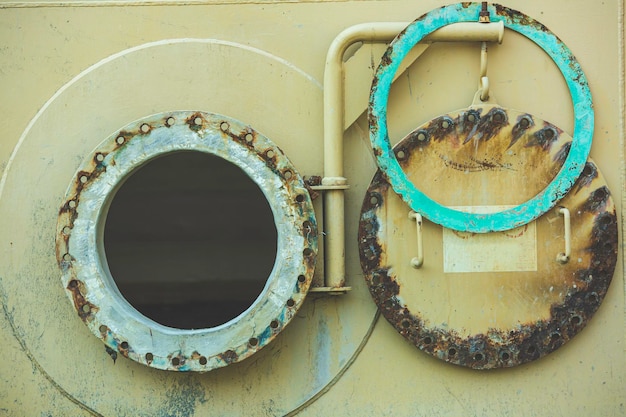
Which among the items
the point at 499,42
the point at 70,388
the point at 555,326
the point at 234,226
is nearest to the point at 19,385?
the point at 70,388

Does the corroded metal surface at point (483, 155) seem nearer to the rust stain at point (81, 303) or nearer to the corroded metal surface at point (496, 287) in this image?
the corroded metal surface at point (496, 287)

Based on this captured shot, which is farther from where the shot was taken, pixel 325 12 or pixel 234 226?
pixel 234 226

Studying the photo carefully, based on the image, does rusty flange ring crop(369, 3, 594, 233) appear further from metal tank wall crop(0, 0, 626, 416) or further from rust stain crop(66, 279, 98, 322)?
rust stain crop(66, 279, 98, 322)

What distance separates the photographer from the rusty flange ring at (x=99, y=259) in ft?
7.41

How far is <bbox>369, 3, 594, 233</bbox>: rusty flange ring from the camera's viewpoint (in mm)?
2309

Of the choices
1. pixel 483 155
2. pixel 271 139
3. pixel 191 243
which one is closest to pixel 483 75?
pixel 483 155

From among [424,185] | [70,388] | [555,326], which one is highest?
[424,185]

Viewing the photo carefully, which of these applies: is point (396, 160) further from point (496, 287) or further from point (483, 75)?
point (496, 287)

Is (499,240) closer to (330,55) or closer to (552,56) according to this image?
(552,56)

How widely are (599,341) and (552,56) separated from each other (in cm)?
82

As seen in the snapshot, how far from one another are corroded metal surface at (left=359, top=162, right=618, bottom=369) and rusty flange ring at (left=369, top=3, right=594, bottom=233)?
0.17 feet

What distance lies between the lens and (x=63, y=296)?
2.38 m

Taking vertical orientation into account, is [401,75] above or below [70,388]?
above

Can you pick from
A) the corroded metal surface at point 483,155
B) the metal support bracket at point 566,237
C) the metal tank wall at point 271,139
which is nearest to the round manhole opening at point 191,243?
the metal tank wall at point 271,139
